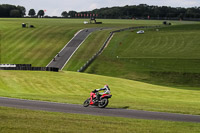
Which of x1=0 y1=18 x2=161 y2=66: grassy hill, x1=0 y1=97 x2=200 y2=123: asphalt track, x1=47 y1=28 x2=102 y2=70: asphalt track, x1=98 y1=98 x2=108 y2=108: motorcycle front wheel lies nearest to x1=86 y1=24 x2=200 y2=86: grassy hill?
x1=47 y1=28 x2=102 y2=70: asphalt track

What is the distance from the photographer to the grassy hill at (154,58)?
253 feet

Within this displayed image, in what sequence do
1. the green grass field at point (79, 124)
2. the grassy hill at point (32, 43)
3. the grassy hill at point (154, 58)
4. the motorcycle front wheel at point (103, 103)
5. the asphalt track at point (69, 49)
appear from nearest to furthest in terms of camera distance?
the green grass field at point (79, 124) < the motorcycle front wheel at point (103, 103) < the grassy hill at point (154, 58) < the asphalt track at point (69, 49) < the grassy hill at point (32, 43)

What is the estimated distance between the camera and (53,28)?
142 m

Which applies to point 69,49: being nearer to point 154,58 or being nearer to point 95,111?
point 154,58

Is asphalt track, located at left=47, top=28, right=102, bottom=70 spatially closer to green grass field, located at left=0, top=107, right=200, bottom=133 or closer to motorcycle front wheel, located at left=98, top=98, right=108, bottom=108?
motorcycle front wheel, located at left=98, top=98, right=108, bottom=108

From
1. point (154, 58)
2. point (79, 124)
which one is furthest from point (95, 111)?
point (154, 58)

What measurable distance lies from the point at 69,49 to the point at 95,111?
8197 cm

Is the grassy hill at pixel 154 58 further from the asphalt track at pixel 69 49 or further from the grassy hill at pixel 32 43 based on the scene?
the grassy hill at pixel 32 43

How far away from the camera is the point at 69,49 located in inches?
4195

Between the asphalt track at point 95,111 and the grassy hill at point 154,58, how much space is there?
4777cm

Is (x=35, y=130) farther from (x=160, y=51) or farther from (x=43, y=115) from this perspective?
(x=160, y=51)

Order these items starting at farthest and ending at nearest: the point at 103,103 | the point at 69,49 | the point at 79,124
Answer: the point at 69,49
the point at 103,103
the point at 79,124

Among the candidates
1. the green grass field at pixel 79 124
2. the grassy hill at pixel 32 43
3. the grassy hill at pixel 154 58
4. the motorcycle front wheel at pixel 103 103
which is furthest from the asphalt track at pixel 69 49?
the green grass field at pixel 79 124

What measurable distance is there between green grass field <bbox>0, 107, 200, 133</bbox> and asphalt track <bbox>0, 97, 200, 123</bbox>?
143 cm
